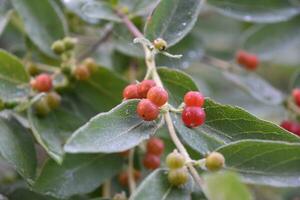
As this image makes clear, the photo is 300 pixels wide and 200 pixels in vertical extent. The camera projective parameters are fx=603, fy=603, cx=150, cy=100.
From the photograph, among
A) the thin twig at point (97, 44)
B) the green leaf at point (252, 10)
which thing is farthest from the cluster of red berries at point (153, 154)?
the green leaf at point (252, 10)

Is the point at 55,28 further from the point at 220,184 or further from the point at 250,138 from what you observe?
the point at 220,184


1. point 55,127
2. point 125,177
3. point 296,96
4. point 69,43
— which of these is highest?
point 69,43

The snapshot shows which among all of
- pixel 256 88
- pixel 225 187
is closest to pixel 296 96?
pixel 256 88

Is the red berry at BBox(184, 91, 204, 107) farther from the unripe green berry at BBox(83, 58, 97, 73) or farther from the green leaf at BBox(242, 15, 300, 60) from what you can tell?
the green leaf at BBox(242, 15, 300, 60)

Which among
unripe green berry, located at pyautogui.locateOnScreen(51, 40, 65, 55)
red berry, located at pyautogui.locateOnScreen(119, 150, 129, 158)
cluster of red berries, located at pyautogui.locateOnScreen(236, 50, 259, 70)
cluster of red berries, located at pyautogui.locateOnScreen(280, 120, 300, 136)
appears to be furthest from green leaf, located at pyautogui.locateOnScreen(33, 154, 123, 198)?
cluster of red berries, located at pyautogui.locateOnScreen(236, 50, 259, 70)

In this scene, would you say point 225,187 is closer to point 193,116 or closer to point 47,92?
point 193,116

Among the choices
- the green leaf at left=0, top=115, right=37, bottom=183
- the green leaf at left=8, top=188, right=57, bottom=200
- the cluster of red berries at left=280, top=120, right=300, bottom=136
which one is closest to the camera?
the green leaf at left=0, top=115, right=37, bottom=183

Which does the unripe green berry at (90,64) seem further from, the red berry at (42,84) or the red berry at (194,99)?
the red berry at (194,99)
